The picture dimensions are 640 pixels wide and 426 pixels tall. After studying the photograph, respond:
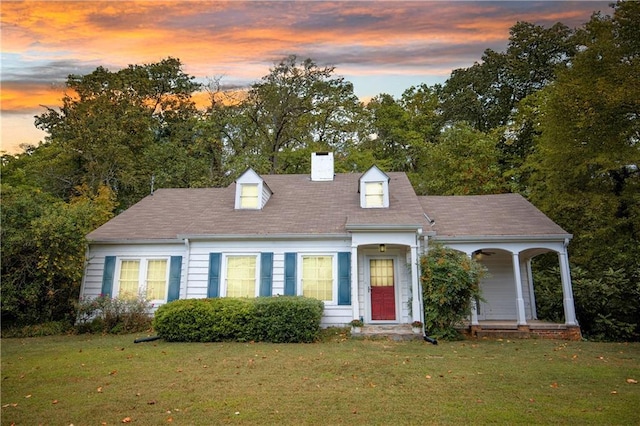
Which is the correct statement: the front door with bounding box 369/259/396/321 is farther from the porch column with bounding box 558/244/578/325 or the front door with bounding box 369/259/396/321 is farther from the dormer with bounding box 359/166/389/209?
the porch column with bounding box 558/244/578/325

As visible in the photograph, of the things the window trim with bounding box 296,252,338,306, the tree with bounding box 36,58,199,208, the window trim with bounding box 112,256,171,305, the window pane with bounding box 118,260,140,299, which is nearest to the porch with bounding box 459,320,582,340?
the window trim with bounding box 296,252,338,306

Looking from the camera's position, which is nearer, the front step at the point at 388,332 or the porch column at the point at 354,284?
the front step at the point at 388,332

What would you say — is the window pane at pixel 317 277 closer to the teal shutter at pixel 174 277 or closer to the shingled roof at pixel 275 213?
the shingled roof at pixel 275 213

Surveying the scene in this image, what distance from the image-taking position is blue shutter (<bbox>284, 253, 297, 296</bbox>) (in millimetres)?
12743

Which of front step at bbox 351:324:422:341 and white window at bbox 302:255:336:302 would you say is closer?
front step at bbox 351:324:422:341

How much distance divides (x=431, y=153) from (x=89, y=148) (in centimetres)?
2243

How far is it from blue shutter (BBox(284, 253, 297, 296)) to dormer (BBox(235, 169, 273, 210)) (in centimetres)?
295

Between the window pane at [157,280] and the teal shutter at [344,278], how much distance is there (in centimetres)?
638

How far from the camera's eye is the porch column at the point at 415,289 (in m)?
11.7

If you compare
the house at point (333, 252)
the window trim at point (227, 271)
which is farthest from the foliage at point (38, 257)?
the window trim at point (227, 271)

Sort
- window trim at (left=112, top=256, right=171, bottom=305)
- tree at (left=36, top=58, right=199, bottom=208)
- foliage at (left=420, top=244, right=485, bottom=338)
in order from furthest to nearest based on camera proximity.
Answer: tree at (left=36, top=58, right=199, bottom=208) → window trim at (left=112, top=256, right=171, bottom=305) → foliage at (left=420, top=244, right=485, bottom=338)

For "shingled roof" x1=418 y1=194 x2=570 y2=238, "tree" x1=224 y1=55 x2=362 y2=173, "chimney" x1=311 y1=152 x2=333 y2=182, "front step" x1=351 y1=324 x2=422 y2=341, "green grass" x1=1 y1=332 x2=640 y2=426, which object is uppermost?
"tree" x1=224 y1=55 x2=362 y2=173

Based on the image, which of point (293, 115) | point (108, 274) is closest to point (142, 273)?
point (108, 274)

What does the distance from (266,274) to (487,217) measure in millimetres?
8522
